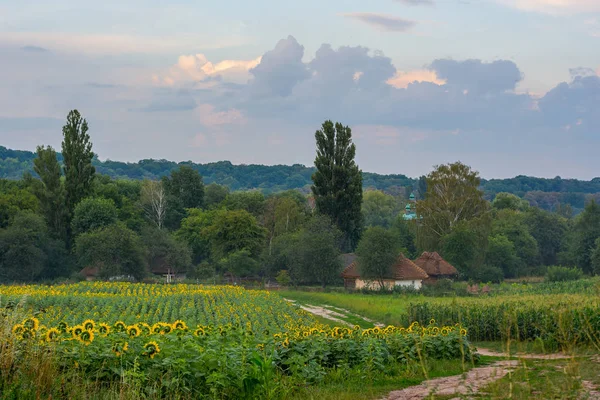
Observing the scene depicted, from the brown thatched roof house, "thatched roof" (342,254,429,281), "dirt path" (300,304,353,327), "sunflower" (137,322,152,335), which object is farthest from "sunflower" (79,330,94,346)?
the brown thatched roof house

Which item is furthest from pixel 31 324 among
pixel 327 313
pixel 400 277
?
pixel 400 277

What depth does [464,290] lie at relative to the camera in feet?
177

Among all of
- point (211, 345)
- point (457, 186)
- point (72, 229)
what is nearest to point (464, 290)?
point (457, 186)

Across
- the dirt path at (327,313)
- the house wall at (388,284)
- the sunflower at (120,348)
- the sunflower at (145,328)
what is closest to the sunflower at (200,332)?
the sunflower at (145,328)

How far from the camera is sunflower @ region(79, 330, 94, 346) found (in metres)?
9.94

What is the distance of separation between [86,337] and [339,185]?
57.7m

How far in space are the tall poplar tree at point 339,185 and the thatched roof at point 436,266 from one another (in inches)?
295

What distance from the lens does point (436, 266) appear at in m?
64.2

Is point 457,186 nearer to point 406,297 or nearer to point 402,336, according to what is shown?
point 406,297

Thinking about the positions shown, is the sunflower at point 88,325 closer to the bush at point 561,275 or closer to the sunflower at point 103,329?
the sunflower at point 103,329

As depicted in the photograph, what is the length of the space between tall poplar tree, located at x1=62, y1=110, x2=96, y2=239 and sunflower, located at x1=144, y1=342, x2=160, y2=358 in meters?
59.0

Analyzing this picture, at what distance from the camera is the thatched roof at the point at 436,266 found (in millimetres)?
63688

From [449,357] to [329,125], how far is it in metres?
54.8

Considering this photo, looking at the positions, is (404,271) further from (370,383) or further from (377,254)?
(370,383)
